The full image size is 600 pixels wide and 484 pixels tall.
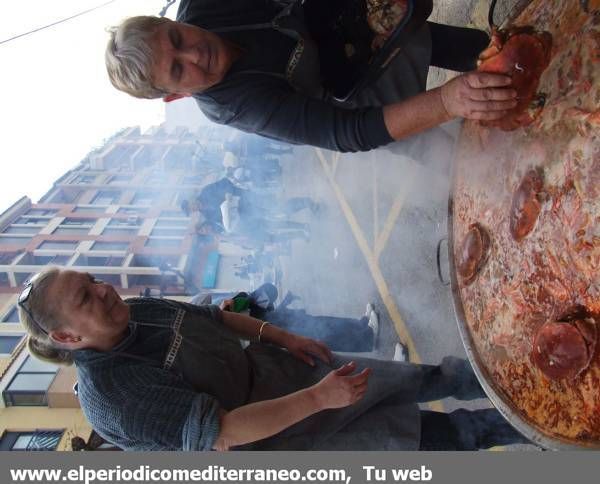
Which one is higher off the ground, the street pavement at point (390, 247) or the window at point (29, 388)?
the street pavement at point (390, 247)

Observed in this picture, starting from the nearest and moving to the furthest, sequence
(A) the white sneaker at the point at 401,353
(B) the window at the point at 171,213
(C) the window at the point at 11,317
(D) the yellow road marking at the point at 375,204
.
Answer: (A) the white sneaker at the point at 401,353 < (D) the yellow road marking at the point at 375,204 < (C) the window at the point at 11,317 < (B) the window at the point at 171,213

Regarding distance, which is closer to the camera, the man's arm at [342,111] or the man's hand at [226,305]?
the man's arm at [342,111]

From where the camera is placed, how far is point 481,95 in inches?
50.3

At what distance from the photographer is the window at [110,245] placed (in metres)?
17.9

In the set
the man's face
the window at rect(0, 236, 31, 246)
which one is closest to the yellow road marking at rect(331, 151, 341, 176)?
the man's face

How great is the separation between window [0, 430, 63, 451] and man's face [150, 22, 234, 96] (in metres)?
10.4

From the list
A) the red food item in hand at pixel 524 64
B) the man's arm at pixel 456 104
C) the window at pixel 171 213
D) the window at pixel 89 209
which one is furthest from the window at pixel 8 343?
the red food item in hand at pixel 524 64

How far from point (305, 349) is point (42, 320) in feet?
3.80

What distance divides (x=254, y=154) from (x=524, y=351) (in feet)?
33.4

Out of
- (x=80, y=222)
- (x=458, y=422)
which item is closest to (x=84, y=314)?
(x=458, y=422)

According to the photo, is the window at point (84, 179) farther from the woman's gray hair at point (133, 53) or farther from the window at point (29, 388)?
the woman's gray hair at point (133, 53)

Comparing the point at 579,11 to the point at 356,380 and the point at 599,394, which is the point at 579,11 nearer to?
the point at 599,394

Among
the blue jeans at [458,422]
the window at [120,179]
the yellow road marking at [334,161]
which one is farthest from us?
the window at [120,179]

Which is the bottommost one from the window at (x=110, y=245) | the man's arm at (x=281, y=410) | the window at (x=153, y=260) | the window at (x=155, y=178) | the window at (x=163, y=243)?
the window at (x=153, y=260)
